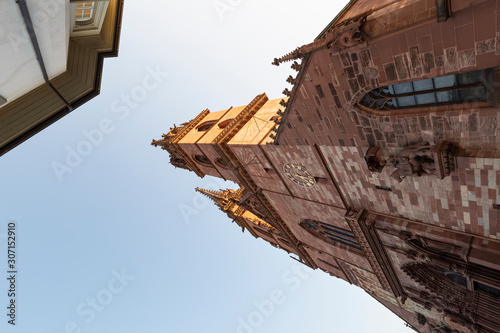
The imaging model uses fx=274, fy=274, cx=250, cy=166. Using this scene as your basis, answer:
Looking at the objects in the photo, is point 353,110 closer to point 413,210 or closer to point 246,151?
point 413,210

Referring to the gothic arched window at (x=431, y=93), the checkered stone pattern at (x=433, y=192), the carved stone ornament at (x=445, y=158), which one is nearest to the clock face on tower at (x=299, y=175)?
the checkered stone pattern at (x=433, y=192)

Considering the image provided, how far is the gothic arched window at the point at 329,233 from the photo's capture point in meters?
20.0

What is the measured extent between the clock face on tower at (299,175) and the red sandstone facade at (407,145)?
0.11m

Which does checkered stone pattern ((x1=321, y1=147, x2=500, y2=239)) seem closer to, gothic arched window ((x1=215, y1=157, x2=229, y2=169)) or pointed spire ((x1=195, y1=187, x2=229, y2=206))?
gothic arched window ((x1=215, y1=157, x2=229, y2=169))

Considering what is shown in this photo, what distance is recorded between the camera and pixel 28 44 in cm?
557

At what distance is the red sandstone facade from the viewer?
24.6 ft

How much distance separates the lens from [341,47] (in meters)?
9.30

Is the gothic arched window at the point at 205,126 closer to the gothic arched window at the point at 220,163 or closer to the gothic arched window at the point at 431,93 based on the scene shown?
the gothic arched window at the point at 220,163

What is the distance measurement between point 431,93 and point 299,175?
9.00 meters

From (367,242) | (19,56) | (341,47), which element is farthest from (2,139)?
(367,242)

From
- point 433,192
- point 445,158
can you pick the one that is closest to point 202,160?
point 433,192

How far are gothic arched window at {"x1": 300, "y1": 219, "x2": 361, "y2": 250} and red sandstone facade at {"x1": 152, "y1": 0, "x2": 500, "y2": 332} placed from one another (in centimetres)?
30

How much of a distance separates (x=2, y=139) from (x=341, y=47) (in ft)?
33.6

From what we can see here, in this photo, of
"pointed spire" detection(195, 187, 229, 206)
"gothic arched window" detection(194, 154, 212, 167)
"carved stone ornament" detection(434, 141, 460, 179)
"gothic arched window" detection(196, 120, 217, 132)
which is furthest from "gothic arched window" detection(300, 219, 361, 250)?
"pointed spire" detection(195, 187, 229, 206)
